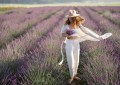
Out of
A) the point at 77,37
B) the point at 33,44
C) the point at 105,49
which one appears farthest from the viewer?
the point at 33,44

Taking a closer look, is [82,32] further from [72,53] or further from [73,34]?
[72,53]

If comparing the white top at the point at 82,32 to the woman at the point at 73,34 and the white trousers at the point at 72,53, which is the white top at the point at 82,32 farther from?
the white trousers at the point at 72,53

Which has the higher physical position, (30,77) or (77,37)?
(77,37)

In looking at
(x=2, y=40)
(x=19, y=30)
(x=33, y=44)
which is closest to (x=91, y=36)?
(x=33, y=44)

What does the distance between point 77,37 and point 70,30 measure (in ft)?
0.56

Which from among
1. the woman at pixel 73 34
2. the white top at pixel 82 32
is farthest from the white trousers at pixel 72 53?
the white top at pixel 82 32

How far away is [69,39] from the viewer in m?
5.36

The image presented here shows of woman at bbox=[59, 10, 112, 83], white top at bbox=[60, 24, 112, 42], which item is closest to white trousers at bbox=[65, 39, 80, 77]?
woman at bbox=[59, 10, 112, 83]

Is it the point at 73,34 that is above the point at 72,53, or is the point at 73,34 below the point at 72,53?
above

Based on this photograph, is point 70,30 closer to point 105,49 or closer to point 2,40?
point 105,49

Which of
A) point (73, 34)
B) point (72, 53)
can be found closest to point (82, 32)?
point (73, 34)

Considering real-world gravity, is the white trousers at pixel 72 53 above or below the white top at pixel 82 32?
below

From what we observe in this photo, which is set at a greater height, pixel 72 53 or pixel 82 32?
pixel 82 32

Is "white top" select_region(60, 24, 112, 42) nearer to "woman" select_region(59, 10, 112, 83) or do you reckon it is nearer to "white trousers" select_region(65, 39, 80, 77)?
"woman" select_region(59, 10, 112, 83)
